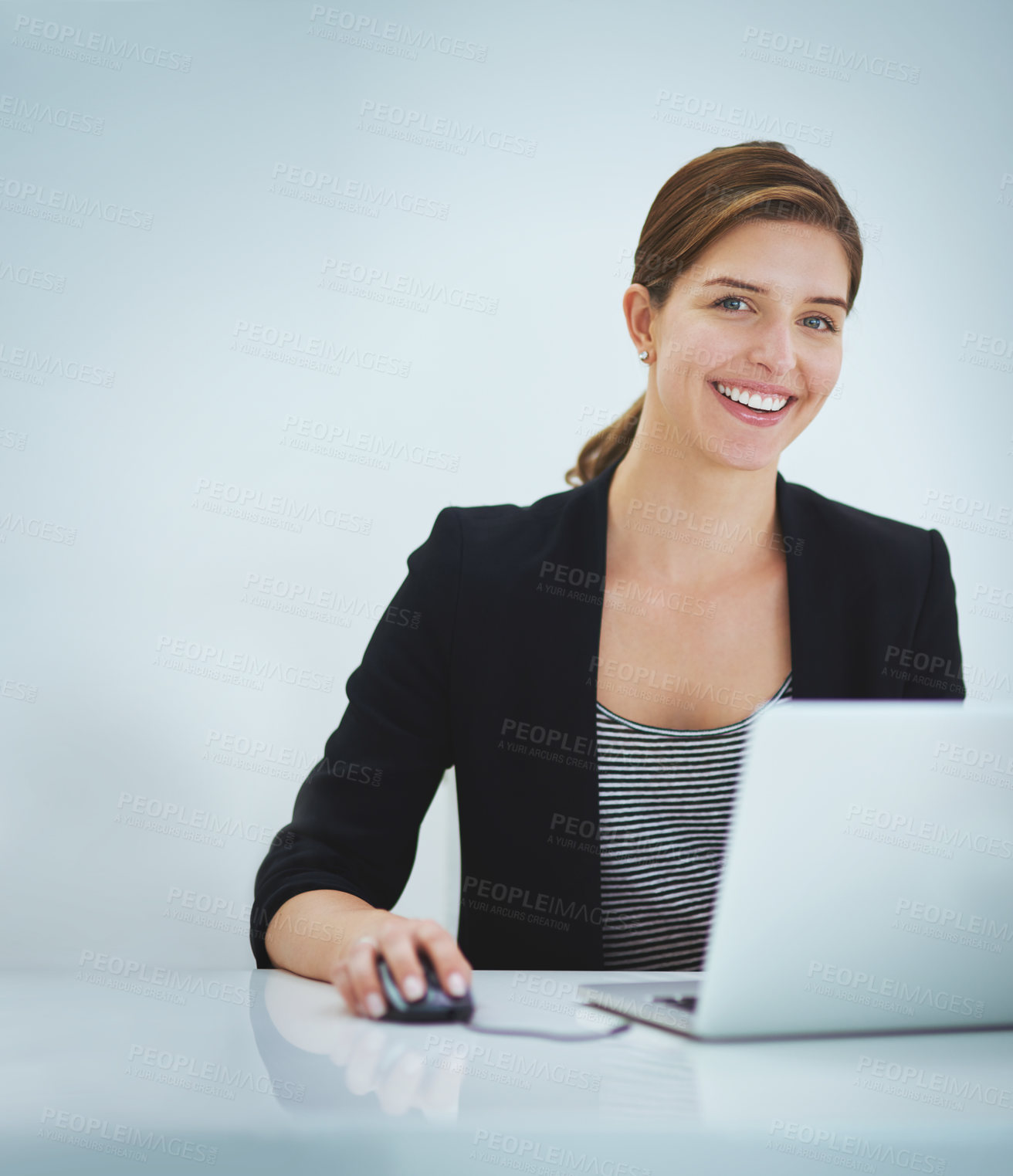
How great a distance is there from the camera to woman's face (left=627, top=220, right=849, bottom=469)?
5.01ft

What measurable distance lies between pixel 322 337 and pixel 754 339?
141 centimetres

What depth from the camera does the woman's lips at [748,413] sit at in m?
1.57

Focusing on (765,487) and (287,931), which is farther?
(765,487)

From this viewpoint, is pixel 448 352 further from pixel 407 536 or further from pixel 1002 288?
pixel 1002 288

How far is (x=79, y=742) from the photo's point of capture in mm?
2512

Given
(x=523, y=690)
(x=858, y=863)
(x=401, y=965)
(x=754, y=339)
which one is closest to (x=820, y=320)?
(x=754, y=339)

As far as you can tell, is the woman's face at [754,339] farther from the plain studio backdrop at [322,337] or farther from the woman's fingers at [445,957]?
the plain studio backdrop at [322,337]

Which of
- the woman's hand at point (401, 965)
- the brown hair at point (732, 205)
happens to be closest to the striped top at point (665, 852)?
the woman's hand at point (401, 965)

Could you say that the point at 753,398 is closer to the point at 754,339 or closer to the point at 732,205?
the point at 754,339

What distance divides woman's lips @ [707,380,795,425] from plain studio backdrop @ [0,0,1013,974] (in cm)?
120

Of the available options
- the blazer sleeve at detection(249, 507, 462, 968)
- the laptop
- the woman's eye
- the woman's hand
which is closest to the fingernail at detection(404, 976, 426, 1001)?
the woman's hand

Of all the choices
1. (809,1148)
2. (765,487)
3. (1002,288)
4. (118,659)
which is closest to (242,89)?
(118,659)

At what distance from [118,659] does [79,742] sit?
21 centimetres

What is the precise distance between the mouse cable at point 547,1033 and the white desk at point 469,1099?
1cm
